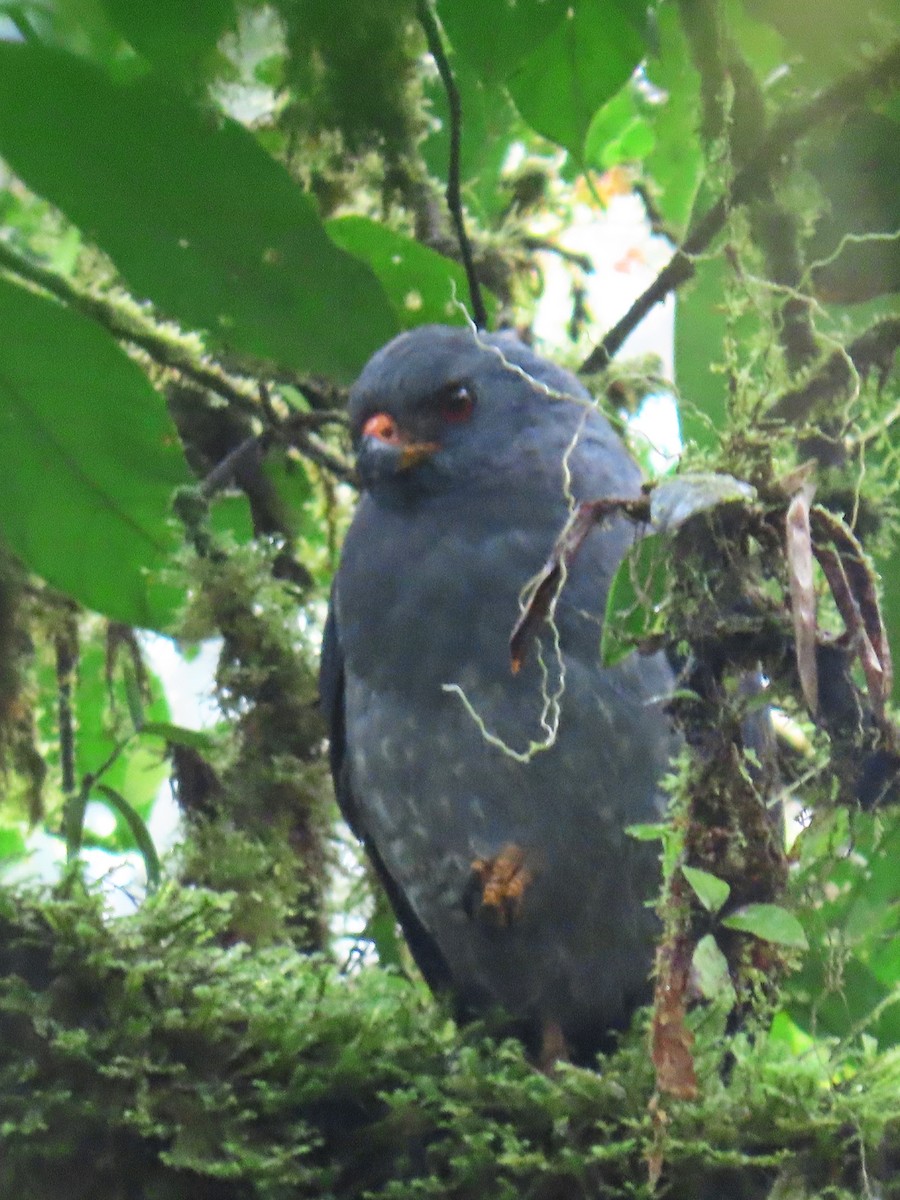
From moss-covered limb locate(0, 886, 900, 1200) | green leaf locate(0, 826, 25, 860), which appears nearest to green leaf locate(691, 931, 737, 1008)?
moss-covered limb locate(0, 886, 900, 1200)

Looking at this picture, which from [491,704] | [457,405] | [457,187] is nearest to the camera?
[491,704]

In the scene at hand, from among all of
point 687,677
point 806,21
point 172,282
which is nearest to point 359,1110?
point 687,677

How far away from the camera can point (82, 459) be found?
176cm

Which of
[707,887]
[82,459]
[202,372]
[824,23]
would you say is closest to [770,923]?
[707,887]

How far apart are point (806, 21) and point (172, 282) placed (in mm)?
770

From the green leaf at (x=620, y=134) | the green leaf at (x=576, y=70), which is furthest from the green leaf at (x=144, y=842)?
the green leaf at (x=620, y=134)

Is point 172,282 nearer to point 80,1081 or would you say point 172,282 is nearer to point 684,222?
point 80,1081

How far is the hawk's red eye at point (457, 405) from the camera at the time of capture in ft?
7.97

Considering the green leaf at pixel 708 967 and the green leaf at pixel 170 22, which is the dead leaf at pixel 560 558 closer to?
the green leaf at pixel 708 967

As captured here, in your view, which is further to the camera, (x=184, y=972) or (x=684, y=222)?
(x=684, y=222)

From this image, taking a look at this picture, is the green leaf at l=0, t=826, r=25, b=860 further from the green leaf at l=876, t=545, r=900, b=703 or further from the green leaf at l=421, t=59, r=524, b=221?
the green leaf at l=876, t=545, r=900, b=703

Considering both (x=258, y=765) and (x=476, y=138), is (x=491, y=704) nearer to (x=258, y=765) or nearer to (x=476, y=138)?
(x=258, y=765)

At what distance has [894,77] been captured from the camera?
78.1 inches

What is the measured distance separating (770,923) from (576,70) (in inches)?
40.8
